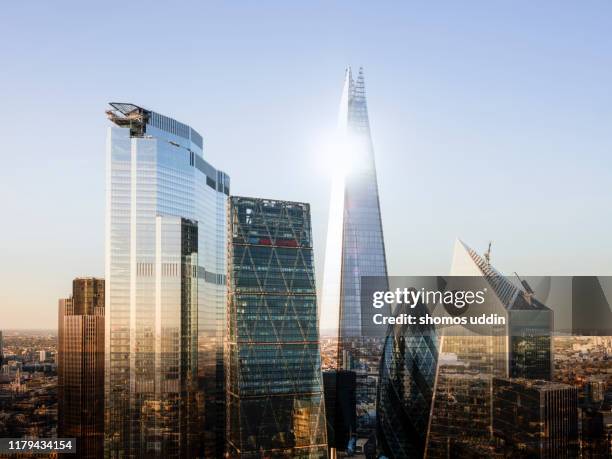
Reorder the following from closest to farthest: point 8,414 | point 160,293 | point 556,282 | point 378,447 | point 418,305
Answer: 1. point 556,282
2. point 418,305
3. point 160,293
4. point 8,414
5. point 378,447

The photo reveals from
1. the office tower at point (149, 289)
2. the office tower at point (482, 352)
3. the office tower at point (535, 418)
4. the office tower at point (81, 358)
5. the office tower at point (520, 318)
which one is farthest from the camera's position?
the office tower at point (81, 358)

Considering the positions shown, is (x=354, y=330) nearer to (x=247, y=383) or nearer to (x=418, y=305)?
(x=247, y=383)

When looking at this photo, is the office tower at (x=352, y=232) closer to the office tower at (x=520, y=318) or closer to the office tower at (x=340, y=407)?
the office tower at (x=340, y=407)

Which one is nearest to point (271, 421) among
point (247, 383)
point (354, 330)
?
point (247, 383)

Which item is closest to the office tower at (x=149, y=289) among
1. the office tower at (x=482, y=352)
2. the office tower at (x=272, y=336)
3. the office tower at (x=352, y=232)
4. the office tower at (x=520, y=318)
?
the office tower at (x=272, y=336)

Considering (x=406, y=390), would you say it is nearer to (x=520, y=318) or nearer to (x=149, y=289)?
(x=520, y=318)

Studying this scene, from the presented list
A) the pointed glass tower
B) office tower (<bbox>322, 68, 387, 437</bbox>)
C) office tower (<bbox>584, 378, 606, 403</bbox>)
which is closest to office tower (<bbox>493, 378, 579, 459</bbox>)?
office tower (<bbox>584, 378, 606, 403</bbox>)

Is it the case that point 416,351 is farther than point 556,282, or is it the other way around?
point 416,351
